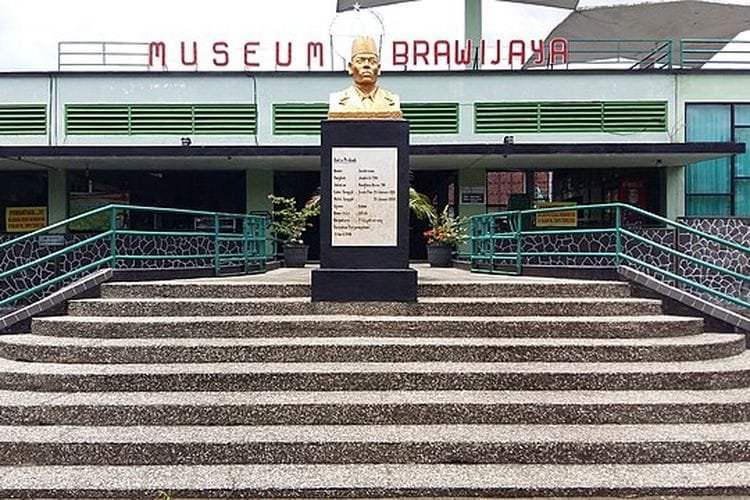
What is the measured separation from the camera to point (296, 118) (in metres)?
17.3

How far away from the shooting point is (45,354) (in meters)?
6.36

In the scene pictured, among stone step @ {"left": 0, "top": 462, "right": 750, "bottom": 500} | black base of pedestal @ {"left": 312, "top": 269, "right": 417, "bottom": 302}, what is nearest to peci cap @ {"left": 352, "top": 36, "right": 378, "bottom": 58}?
black base of pedestal @ {"left": 312, "top": 269, "right": 417, "bottom": 302}

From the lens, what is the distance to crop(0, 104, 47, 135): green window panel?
17234 millimetres

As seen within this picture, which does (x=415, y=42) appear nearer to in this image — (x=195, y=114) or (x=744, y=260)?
(x=195, y=114)

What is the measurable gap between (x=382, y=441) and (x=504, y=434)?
38.6 inches

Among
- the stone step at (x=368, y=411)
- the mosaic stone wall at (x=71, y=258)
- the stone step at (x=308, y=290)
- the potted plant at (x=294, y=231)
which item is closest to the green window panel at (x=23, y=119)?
the mosaic stone wall at (x=71, y=258)

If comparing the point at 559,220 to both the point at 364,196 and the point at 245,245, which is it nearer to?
the point at 245,245

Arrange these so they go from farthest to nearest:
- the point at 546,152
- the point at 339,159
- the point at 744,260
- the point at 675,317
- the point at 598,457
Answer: the point at 546,152 → the point at 744,260 → the point at 339,159 → the point at 675,317 → the point at 598,457

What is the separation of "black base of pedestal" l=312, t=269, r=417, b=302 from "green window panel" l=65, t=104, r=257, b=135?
10.6 meters

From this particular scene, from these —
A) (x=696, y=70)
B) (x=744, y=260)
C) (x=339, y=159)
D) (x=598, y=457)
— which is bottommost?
(x=598, y=457)

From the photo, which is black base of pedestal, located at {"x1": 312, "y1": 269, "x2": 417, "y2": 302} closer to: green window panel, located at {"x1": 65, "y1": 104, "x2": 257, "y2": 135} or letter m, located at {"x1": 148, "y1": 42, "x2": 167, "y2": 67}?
green window panel, located at {"x1": 65, "y1": 104, "x2": 257, "y2": 135}

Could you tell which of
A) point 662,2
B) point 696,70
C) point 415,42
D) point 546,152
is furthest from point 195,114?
point 662,2

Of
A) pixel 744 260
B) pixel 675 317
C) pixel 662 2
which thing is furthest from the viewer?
pixel 662 2

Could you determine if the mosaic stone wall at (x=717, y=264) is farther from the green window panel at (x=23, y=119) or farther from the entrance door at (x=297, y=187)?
the green window panel at (x=23, y=119)
